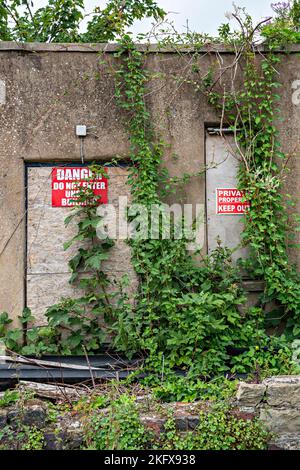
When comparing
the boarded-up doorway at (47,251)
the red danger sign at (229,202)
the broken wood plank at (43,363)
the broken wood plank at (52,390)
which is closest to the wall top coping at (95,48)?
the boarded-up doorway at (47,251)

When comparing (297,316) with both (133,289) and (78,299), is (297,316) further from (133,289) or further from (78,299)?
(78,299)

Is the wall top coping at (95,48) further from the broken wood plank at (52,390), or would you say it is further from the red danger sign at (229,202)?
the broken wood plank at (52,390)

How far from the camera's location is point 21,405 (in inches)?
168

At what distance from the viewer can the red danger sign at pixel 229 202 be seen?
6.23 meters

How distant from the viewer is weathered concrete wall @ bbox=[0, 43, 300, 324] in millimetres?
5973

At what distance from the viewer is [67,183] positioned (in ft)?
20.0

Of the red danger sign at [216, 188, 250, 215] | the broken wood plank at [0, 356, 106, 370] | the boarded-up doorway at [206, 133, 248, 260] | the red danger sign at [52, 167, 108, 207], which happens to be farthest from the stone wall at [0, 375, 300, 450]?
the red danger sign at [52, 167, 108, 207]

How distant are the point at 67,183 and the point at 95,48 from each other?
161 cm

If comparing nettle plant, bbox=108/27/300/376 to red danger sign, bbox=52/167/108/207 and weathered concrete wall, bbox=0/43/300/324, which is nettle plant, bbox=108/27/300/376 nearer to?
weathered concrete wall, bbox=0/43/300/324

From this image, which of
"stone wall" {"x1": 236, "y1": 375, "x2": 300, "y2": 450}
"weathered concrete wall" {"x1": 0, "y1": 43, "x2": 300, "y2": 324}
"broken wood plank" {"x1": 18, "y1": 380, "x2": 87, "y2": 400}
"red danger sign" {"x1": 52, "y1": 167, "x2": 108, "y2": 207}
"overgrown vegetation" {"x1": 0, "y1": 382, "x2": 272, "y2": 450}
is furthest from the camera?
"red danger sign" {"x1": 52, "y1": 167, "x2": 108, "y2": 207}

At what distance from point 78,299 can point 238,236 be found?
6.64 feet

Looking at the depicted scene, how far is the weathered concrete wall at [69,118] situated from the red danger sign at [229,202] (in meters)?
0.23

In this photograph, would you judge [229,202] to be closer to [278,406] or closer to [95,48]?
[95,48]

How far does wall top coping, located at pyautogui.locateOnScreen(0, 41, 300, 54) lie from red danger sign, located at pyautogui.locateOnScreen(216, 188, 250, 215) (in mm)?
1663
